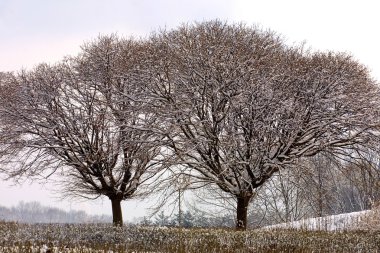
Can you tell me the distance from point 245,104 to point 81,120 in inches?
332

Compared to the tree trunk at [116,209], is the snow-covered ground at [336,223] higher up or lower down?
lower down

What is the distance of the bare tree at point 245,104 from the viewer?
1891 centimetres

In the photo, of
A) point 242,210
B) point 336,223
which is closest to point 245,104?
point 242,210

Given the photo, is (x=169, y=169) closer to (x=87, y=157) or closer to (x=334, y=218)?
(x=87, y=157)

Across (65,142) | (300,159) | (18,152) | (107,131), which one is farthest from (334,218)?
(18,152)

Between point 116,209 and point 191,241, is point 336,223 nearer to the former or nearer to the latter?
point 191,241

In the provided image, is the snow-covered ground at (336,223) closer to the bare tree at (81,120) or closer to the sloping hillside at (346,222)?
the sloping hillside at (346,222)

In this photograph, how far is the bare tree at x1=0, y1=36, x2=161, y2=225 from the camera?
74.0ft

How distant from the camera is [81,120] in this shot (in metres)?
22.8

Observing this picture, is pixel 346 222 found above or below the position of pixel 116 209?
below

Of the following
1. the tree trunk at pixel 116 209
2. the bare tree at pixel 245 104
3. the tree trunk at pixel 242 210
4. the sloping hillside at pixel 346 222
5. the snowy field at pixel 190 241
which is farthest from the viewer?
the tree trunk at pixel 116 209

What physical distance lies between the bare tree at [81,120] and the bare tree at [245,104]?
2703 millimetres

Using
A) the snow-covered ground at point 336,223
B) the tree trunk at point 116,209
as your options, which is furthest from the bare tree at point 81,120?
the snow-covered ground at point 336,223

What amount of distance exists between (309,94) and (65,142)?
1143 centimetres
